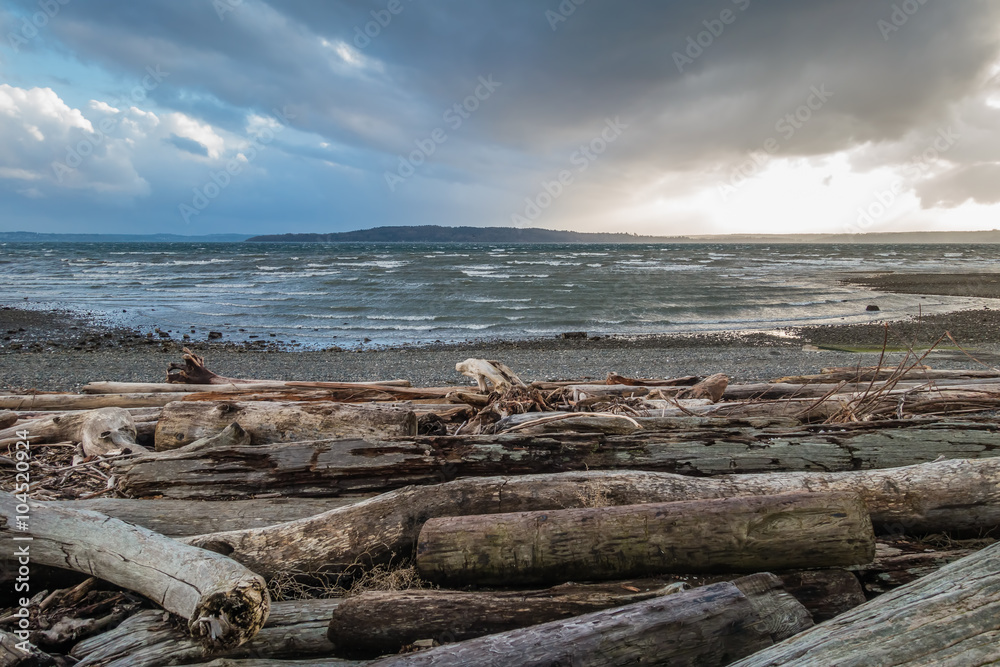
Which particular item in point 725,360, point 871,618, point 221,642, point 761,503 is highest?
point 761,503

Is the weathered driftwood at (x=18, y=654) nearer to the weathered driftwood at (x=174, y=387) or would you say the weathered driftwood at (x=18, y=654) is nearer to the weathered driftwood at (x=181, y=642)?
the weathered driftwood at (x=181, y=642)

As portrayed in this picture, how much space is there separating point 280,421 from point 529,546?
8.34 ft

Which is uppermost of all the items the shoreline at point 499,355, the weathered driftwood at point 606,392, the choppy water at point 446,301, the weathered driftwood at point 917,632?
the weathered driftwood at point 917,632

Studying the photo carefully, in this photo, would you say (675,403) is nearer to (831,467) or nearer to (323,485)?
(831,467)

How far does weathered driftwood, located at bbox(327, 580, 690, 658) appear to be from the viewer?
2.17 meters

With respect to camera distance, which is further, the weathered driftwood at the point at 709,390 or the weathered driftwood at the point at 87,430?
the weathered driftwood at the point at 709,390

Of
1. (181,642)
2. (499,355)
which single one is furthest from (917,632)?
(499,355)

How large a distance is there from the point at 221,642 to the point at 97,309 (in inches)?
1157

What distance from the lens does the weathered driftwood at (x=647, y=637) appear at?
1.89 meters

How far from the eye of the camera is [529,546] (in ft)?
7.92

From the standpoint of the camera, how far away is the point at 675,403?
15.8 ft

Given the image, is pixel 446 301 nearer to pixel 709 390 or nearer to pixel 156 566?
pixel 709 390

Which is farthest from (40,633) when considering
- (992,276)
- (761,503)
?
(992,276)

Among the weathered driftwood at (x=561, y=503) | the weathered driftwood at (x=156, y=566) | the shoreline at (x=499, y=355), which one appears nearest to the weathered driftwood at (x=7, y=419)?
the weathered driftwood at (x=156, y=566)
